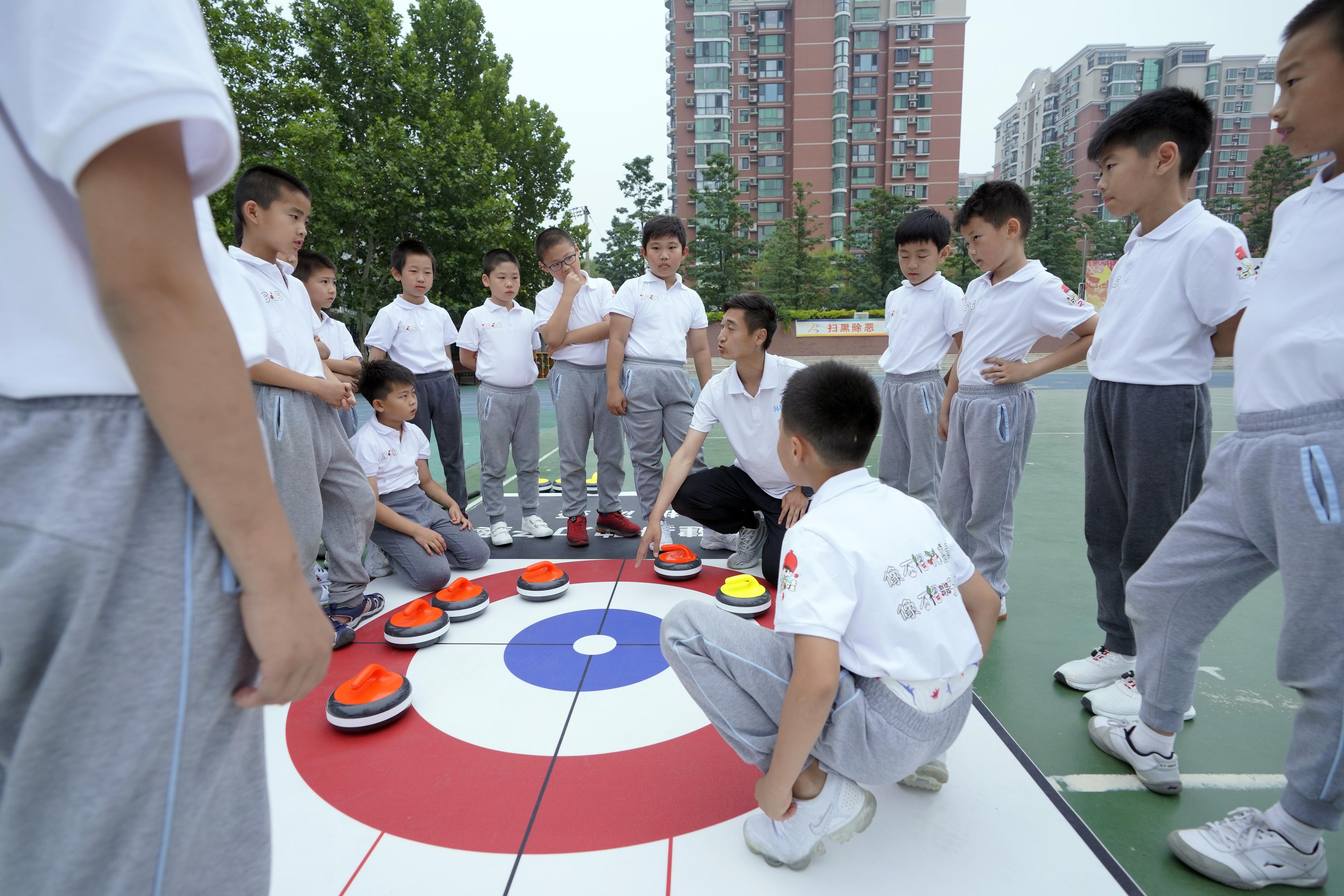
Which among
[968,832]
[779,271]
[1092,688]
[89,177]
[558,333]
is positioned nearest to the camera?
[89,177]

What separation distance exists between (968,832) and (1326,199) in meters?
1.52

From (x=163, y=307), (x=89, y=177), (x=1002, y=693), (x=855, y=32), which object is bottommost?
(x=1002, y=693)

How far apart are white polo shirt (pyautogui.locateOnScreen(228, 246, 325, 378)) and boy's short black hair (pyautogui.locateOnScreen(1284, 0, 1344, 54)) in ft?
9.27

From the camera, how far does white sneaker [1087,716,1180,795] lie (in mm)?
1664

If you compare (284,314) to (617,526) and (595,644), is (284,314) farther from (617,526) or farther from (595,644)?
(617,526)

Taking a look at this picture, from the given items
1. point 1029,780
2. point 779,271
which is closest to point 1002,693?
point 1029,780

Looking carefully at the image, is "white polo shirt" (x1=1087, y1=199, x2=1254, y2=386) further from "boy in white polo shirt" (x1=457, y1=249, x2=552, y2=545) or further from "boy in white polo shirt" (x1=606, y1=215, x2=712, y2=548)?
"boy in white polo shirt" (x1=457, y1=249, x2=552, y2=545)

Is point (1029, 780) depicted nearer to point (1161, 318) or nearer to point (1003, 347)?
point (1161, 318)

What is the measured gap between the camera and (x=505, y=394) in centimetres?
397

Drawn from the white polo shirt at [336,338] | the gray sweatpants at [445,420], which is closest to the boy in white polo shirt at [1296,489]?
the gray sweatpants at [445,420]

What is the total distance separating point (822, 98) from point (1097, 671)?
4215 cm

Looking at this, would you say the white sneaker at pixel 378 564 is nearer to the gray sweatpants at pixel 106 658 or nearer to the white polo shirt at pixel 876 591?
the white polo shirt at pixel 876 591

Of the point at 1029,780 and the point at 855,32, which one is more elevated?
the point at 855,32

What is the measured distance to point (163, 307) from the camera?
571 millimetres
